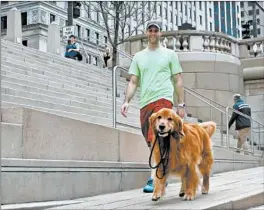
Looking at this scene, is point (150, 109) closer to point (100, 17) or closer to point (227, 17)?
point (100, 17)

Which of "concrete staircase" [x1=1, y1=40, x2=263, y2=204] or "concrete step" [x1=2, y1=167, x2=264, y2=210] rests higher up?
"concrete staircase" [x1=1, y1=40, x2=263, y2=204]

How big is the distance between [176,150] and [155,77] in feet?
3.45

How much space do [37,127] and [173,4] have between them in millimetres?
89826

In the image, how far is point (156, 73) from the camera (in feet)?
20.3

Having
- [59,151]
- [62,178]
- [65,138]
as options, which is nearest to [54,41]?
[65,138]

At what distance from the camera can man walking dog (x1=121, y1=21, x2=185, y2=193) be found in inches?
244

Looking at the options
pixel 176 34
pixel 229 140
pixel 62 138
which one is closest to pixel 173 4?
pixel 176 34

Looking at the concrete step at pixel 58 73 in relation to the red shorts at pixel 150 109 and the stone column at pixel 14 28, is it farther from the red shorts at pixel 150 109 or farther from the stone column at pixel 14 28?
the stone column at pixel 14 28

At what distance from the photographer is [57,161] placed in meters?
6.10

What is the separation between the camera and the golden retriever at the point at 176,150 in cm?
540

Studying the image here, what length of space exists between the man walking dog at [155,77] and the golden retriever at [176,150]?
1.52 feet

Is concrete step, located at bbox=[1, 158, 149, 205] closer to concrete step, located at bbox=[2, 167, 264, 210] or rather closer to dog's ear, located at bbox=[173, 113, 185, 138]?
concrete step, located at bbox=[2, 167, 264, 210]

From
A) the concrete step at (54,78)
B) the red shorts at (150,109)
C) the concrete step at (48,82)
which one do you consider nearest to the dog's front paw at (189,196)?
the red shorts at (150,109)

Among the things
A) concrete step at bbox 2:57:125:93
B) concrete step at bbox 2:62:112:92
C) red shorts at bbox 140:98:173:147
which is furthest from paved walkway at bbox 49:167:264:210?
concrete step at bbox 2:62:112:92
